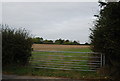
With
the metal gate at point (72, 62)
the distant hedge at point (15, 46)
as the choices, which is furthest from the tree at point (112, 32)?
the distant hedge at point (15, 46)

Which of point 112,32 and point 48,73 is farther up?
point 112,32

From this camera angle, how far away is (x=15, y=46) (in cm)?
1190

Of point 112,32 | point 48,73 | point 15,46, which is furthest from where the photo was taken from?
point 15,46

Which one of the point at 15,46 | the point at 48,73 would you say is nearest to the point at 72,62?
the point at 48,73

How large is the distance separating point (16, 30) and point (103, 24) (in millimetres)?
5662

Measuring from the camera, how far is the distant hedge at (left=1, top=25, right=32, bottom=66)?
1190cm

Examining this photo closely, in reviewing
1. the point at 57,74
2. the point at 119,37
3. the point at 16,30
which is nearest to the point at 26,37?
the point at 16,30

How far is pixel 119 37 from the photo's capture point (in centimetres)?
884

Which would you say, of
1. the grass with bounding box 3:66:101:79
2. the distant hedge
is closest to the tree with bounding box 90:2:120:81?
the grass with bounding box 3:66:101:79

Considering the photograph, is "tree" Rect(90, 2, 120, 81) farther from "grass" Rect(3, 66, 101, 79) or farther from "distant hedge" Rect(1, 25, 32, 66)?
"distant hedge" Rect(1, 25, 32, 66)

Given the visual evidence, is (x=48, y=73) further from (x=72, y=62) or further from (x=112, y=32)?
(x=112, y=32)

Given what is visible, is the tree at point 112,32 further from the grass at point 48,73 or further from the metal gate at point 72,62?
the metal gate at point 72,62

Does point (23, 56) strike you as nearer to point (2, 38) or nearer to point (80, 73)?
point (2, 38)

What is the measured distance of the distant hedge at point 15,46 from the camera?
11.9 metres
